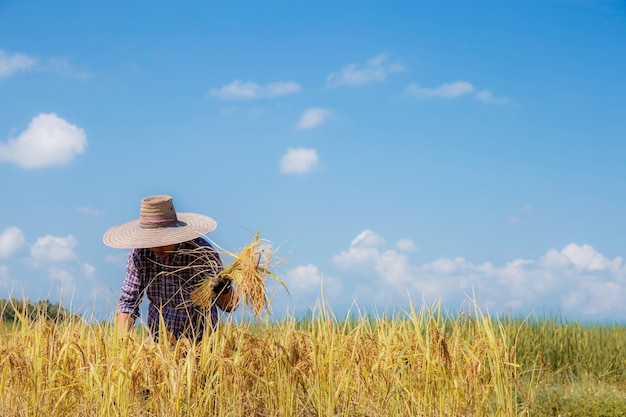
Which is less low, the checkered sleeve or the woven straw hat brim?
the woven straw hat brim

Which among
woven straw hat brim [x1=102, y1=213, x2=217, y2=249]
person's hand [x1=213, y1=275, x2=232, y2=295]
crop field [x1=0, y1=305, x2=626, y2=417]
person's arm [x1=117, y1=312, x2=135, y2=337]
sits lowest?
crop field [x1=0, y1=305, x2=626, y2=417]

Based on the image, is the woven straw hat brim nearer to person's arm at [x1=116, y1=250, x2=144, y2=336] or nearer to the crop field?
person's arm at [x1=116, y1=250, x2=144, y2=336]

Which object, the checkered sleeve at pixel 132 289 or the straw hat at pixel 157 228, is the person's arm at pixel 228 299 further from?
the checkered sleeve at pixel 132 289

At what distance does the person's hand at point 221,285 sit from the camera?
389 centimetres

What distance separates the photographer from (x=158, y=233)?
4430 mm

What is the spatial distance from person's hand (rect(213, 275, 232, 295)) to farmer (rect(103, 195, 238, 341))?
19 centimetres

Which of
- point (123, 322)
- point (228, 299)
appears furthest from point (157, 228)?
point (228, 299)

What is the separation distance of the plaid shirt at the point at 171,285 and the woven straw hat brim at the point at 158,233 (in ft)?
0.27

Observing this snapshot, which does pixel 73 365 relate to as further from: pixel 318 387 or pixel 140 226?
pixel 318 387

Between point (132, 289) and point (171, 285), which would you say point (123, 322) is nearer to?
point (132, 289)

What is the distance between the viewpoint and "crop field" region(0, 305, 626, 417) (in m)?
3.71

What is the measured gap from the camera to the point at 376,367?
4.24 meters

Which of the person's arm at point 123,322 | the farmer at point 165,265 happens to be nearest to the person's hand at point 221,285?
the farmer at point 165,265

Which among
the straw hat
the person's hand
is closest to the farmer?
the straw hat
